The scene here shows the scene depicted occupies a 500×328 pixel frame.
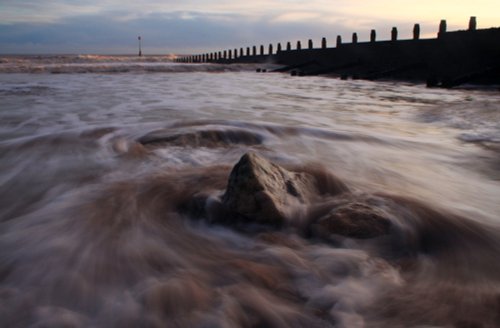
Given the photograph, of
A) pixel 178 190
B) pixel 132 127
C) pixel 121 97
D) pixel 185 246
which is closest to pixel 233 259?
pixel 185 246

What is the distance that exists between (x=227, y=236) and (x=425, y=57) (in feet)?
48.2

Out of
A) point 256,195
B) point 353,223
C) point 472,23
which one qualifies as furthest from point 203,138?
point 472,23

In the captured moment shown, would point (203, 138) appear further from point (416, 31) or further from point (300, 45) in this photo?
point (300, 45)

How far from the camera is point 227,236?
2301 mm

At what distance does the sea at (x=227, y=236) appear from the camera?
1726mm

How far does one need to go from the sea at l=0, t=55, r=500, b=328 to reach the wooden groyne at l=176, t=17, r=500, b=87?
778cm

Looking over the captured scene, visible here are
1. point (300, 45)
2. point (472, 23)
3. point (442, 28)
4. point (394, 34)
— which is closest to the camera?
point (472, 23)

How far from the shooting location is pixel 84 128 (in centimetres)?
553

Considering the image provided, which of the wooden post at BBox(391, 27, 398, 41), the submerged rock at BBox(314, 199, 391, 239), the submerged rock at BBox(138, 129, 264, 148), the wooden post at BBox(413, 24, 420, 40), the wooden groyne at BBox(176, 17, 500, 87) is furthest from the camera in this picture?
the wooden post at BBox(391, 27, 398, 41)

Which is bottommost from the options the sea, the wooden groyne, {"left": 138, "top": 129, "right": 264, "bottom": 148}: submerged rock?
the sea

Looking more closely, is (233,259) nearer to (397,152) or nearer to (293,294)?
(293,294)

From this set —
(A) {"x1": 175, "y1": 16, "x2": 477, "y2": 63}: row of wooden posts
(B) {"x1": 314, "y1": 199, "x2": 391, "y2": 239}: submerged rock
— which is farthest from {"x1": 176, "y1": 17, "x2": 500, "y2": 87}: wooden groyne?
(B) {"x1": 314, "y1": 199, "x2": 391, "y2": 239}: submerged rock

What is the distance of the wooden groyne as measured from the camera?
38.3 ft

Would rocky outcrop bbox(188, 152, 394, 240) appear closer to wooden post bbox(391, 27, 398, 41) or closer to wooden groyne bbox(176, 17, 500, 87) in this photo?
wooden groyne bbox(176, 17, 500, 87)
